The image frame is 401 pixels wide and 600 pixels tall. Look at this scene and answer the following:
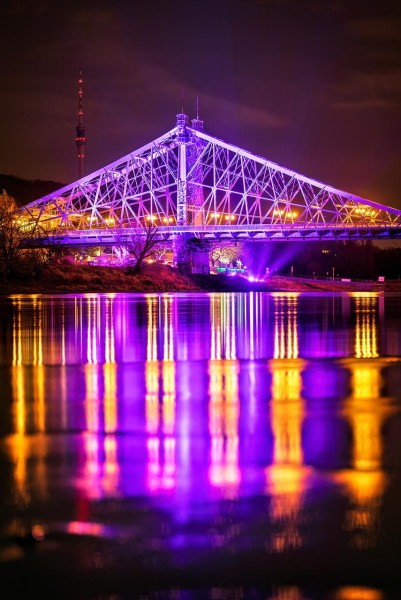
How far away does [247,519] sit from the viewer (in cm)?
522

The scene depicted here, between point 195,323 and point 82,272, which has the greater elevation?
point 82,272

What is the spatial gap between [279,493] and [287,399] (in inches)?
168

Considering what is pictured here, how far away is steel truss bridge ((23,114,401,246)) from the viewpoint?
9912cm

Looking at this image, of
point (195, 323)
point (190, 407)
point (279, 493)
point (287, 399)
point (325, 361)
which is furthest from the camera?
point (195, 323)

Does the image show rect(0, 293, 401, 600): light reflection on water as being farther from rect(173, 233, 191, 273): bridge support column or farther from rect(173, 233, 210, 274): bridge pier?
rect(173, 233, 210, 274): bridge pier

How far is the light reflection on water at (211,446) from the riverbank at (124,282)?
43.0 metres

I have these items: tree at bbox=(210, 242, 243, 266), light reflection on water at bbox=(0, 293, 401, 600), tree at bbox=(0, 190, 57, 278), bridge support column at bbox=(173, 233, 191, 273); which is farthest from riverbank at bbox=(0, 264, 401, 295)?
light reflection on water at bbox=(0, 293, 401, 600)

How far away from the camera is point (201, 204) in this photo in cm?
11306

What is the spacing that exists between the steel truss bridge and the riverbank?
1506cm

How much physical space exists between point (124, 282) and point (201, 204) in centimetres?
5034

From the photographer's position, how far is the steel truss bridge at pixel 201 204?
99.1 metres

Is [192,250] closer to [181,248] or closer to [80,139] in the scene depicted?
[181,248]

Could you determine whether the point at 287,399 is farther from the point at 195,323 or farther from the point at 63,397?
the point at 195,323

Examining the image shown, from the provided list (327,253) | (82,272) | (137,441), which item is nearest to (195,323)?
(137,441)
